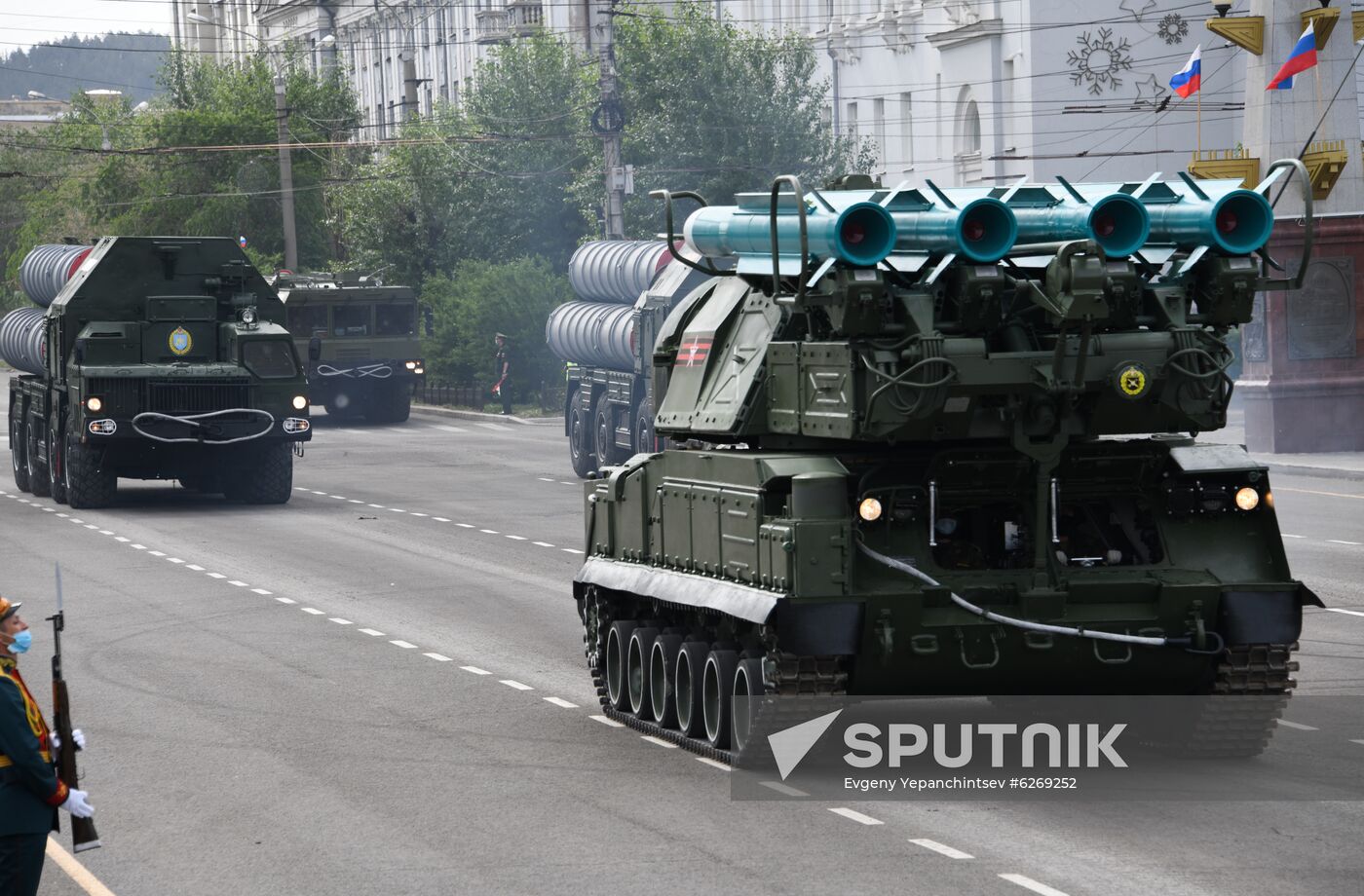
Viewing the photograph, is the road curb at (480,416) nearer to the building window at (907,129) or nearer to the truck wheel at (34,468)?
the building window at (907,129)

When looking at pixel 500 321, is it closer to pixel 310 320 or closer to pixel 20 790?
pixel 310 320

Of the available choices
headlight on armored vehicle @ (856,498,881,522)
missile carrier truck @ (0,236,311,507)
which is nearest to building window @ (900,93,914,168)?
missile carrier truck @ (0,236,311,507)

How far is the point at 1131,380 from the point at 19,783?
20.0 feet

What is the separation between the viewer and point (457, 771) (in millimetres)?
12969

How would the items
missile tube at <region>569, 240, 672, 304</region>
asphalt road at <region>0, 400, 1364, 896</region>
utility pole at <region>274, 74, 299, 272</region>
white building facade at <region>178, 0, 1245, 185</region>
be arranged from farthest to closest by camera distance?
1. utility pole at <region>274, 74, 299, 272</region>
2. white building facade at <region>178, 0, 1245, 185</region>
3. missile tube at <region>569, 240, 672, 304</region>
4. asphalt road at <region>0, 400, 1364, 896</region>

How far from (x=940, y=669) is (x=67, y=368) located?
2165cm

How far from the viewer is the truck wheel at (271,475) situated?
31.7 m

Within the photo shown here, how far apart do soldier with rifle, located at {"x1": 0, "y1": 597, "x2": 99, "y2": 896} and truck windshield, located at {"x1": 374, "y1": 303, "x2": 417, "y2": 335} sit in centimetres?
4088

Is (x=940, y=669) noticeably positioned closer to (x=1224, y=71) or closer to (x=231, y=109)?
(x=1224, y=71)

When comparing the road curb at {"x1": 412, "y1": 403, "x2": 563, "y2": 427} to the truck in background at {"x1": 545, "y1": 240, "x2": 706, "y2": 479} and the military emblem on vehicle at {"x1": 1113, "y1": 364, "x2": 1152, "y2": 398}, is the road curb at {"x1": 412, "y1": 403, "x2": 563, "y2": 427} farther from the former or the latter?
the military emblem on vehicle at {"x1": 1113, "y1": 364, "x2": 1152, "y2": 398}

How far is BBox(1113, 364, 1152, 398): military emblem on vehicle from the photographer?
12.1 metres

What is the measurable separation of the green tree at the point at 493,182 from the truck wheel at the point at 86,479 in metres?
30.0

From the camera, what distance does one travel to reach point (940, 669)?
12.2 metres

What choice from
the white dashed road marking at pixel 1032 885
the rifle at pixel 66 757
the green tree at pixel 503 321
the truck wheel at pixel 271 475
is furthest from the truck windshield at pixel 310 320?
the rifle at pixel 66 757
